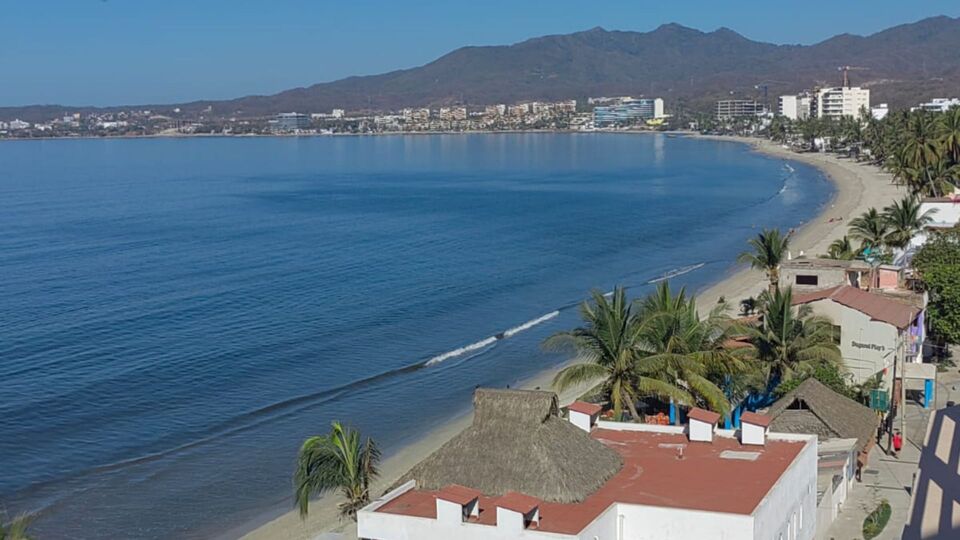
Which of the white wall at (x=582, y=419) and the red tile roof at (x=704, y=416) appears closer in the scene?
the red tile roof at (x=704, y=416)

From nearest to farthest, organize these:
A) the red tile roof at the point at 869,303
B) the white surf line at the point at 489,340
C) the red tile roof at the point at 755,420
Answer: the red tile roof at the point at 755,420
the red tile roof at the point at 869,303
the white surf line at the point at 489,340

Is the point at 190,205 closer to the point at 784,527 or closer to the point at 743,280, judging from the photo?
the point at 743,280

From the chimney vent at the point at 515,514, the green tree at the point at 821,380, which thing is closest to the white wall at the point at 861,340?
the green tree at the point at 821,380

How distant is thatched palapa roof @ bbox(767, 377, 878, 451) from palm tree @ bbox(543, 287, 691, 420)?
2.85 m

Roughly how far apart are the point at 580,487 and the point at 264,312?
35.8m

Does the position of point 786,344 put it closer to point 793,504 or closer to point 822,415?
point 822,415

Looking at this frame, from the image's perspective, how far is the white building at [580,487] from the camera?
1509 centimetres

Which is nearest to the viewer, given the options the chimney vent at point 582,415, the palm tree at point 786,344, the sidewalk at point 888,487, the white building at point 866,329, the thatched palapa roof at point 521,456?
the thatched palapa roof at point 521,456

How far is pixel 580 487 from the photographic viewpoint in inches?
634

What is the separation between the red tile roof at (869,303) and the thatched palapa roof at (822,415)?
4.09m

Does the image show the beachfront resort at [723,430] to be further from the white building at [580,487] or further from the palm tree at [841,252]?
the palm tree at [841,252]

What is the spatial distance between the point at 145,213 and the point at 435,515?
8638 centimetres

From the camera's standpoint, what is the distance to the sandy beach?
25.1 meters

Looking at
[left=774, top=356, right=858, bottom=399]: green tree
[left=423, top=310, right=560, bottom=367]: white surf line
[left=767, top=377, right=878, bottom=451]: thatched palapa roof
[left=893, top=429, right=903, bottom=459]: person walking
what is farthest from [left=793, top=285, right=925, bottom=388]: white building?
[left=423, top=310, right=560, bottom=367]: white surf line
